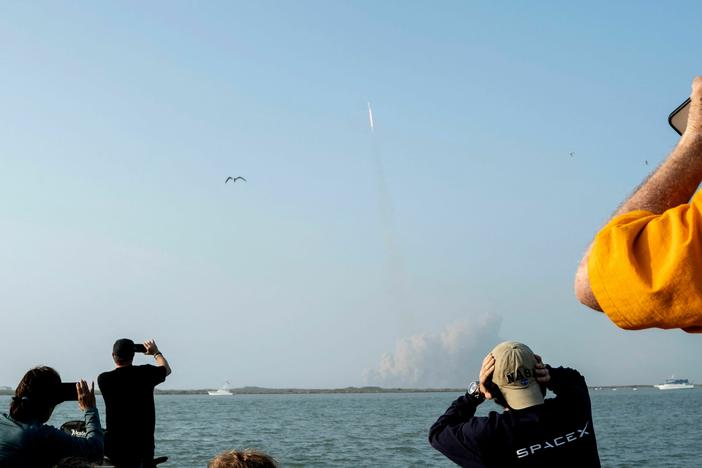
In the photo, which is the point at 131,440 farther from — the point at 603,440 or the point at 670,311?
the point at 603,440

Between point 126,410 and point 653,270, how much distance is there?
7208 millimetres

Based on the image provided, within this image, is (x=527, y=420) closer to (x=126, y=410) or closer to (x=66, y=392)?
(x=66, y=392)

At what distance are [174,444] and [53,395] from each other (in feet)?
130

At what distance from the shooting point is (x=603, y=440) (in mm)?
48438

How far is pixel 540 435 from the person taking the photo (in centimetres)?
412

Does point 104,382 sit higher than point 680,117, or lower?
lower

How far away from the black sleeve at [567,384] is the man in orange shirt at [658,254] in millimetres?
2442

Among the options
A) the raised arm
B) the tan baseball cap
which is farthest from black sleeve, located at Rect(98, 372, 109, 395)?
the tan baseball cap

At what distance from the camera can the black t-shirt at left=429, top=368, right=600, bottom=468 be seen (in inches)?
162

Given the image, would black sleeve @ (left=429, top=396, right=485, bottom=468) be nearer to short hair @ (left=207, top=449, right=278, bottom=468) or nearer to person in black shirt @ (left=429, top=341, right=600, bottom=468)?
person in black shirt @ (left=429, top=341, right=600, bottom=468)

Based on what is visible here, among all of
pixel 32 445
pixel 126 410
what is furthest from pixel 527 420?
pixel 126 410

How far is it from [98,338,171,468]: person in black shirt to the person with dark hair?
1.61 m

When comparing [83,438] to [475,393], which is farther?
[83,438]

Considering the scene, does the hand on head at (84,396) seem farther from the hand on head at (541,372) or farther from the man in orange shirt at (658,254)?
the man in orange shirt at (658,254)
